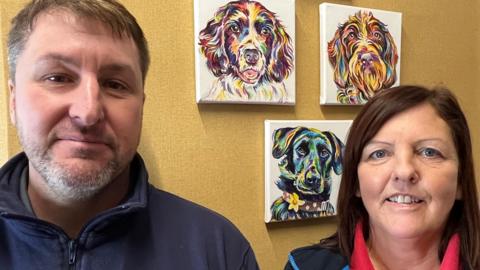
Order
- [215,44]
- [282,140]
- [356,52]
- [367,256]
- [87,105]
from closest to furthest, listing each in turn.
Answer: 1. [87,105]
2. [367,256]
3. [215,44]
4. [282,140]
5. [356,52]

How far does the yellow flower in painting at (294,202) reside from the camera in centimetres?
144

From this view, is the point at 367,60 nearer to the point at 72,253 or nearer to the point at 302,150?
the point at 302,150

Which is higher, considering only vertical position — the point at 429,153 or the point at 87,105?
the point at 87,105

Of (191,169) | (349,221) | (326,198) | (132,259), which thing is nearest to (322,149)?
(326,198)

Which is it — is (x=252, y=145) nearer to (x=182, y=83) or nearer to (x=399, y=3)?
(x=182, y=83)

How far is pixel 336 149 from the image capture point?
1506mm

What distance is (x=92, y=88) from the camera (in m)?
0.80

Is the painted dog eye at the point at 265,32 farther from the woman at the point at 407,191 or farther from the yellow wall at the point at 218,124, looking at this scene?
the woman at the point at 407,191

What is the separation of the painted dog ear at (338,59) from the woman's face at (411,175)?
0.43 meters

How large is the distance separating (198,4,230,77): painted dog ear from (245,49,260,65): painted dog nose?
0.23ft

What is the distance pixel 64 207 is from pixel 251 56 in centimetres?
74

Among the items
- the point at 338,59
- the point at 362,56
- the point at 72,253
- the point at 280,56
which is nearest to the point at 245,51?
the point at 280,56

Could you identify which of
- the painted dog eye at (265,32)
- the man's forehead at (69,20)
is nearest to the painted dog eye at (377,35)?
the painted dog eye at (265,32)

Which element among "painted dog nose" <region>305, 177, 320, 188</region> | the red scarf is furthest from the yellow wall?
the red scarf
